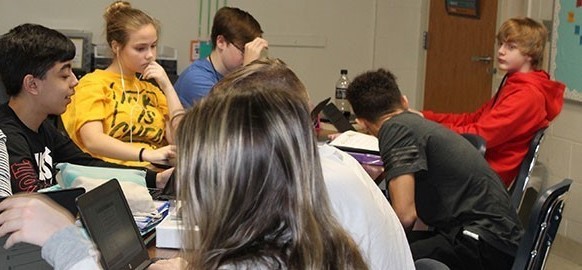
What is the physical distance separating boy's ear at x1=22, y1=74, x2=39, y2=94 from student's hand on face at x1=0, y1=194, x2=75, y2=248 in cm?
120

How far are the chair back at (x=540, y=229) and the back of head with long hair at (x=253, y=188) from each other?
3.49 feet

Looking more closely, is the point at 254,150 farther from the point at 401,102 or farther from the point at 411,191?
the point at 401,102

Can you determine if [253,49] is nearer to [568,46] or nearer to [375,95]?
[375,95]

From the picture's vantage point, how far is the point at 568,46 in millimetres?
4629

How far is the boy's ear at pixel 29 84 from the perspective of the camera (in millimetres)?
2678

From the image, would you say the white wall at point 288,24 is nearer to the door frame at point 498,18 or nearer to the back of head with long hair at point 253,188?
the door frame at point 498,18

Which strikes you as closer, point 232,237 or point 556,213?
point 232,237

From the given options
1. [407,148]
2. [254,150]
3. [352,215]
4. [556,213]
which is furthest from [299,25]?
[254,150]

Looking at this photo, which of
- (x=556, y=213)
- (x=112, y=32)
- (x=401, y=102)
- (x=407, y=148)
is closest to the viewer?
(x=556, y=213)

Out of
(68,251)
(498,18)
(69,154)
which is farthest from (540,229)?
(498,18)

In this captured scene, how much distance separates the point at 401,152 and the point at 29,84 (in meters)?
1.24

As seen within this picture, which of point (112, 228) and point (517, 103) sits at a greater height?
point (517, 103)

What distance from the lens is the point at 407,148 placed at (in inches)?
112

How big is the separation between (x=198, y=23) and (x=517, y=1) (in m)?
2.09
